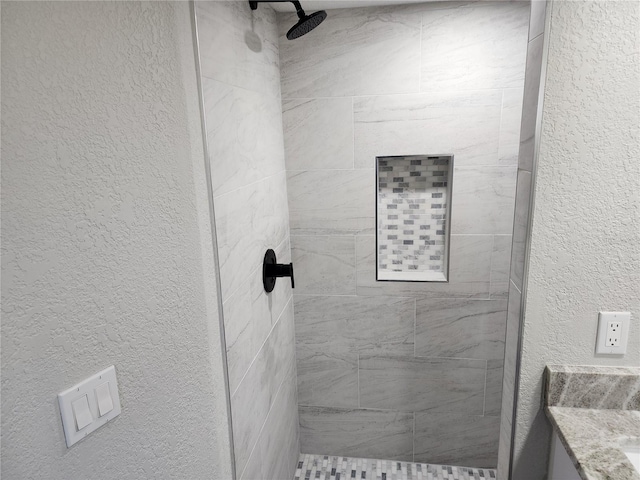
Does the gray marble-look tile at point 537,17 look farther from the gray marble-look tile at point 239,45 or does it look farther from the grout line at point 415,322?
the grout line at point 415,322

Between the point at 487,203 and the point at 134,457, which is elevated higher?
the point at 487,203

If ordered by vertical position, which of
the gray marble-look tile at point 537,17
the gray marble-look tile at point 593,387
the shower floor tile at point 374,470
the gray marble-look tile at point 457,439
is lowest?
the shower floor tile at point 374,470

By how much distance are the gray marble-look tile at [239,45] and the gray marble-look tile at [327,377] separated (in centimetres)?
126

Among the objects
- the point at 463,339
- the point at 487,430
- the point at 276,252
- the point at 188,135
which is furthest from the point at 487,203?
the point at 188,135

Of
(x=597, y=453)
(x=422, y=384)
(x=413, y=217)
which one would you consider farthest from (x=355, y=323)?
(x=597, y=453)

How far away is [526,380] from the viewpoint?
1.25 m

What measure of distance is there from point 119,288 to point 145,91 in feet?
1.25

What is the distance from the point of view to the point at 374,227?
213 cm

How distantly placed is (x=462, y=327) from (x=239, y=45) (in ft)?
5.10

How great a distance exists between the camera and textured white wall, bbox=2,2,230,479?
68 cm

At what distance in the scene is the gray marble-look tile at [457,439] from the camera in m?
2.33

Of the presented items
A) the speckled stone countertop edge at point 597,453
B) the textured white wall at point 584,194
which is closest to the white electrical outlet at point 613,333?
the textured white wall at point 584,194

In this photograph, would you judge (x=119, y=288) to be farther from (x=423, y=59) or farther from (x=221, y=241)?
(x=423, y=59)

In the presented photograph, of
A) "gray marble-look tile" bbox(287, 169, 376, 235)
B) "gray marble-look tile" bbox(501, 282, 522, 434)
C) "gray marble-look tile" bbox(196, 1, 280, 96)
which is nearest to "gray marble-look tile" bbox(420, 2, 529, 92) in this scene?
"gray marble-look tile" bbox(287, 169, 376, 235)
